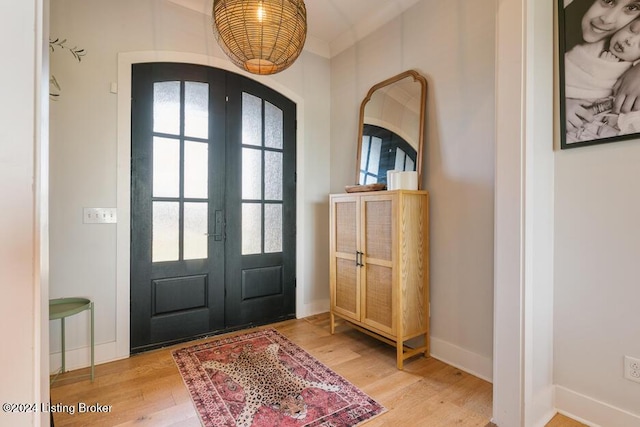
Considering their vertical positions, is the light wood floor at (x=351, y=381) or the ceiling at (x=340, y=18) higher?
the ceiling at (x=340, y=18)

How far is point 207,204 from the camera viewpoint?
2805 mm

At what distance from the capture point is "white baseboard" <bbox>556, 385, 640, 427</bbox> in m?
1.51

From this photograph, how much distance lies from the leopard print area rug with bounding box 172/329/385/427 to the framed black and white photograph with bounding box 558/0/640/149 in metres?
2.02

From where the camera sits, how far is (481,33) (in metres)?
2.13

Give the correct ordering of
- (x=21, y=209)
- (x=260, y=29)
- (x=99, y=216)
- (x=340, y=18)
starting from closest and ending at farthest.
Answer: (x=21, y=209), (x=260, y=29), (x=99, y=216), (x=340, y=18)

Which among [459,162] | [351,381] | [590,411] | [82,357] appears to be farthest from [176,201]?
[590,411]

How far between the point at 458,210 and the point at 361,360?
141 cm

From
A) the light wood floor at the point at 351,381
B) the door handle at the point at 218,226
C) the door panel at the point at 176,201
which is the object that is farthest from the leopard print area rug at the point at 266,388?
the door handle at the point at 218,226

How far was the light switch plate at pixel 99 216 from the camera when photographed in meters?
2.28

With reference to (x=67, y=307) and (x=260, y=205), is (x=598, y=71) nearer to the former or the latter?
(x=260, y=205)

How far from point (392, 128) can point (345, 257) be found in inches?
50.9

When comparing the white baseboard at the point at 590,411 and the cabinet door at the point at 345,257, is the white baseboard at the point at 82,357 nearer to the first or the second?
the cabinet door at the point at 345,257

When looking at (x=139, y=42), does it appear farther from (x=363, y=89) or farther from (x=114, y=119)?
(x=363, y=89)

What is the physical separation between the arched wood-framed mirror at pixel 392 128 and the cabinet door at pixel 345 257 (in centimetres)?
45
